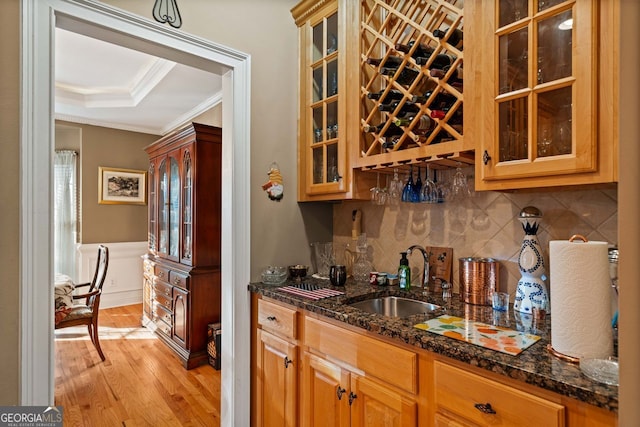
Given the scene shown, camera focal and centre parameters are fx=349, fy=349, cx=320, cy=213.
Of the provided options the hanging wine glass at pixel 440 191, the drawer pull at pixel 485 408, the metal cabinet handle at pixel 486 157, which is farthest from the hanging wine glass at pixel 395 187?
the drawer pull at pixel 485 408

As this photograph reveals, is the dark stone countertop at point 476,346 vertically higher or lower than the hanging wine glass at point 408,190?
lower

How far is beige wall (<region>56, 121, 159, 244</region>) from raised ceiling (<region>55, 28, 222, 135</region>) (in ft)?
0.57

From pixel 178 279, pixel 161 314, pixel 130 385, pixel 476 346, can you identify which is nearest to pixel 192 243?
pixel 178 279

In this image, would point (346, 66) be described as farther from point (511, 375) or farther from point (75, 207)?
point (75, 207)

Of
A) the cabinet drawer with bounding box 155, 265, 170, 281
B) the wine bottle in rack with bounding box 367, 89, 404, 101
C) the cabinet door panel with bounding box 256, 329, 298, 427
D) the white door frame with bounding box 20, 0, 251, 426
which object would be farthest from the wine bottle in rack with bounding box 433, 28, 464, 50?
the cabinet drawer with bounding box 155, 265, 170, 281

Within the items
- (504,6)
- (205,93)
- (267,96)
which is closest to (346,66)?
(267,96)

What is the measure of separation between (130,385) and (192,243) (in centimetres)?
116

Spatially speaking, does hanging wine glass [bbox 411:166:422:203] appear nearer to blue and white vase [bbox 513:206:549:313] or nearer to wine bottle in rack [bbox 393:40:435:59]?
blue and white vase [bbox 513:206:549:313]

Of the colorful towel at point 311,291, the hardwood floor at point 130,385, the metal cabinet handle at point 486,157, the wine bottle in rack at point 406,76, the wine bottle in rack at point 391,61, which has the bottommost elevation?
the hardwood floor at point 130,385

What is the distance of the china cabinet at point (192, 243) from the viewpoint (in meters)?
3.00

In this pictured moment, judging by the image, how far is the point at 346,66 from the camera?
1.91 m

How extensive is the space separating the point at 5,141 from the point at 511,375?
6.31 ft

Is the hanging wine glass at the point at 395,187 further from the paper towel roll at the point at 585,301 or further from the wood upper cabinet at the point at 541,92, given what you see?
the paper towel roll at the point at 585,301

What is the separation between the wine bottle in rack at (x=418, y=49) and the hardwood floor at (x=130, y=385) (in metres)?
2.42
